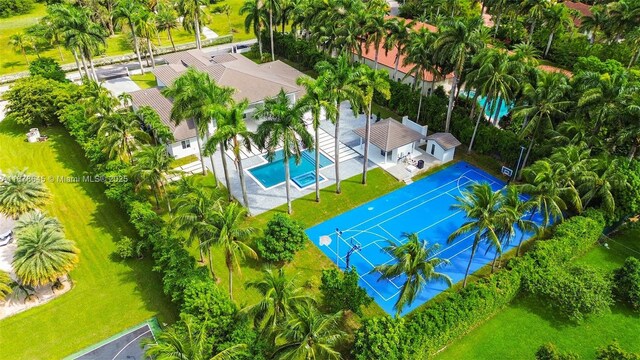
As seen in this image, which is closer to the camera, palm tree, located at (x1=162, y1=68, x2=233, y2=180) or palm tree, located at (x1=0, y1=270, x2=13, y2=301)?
palm tree, located at (x1=0, y1=270, x2=13, y2=301)

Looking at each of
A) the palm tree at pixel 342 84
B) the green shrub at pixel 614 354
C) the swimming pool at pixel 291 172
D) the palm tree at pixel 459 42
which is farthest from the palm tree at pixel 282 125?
the green shrub at pixel 614 354

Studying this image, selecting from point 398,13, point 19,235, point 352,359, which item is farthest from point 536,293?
point 398,13

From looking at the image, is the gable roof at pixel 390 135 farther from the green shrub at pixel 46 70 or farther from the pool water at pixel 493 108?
the green shrub at pixel 46 70

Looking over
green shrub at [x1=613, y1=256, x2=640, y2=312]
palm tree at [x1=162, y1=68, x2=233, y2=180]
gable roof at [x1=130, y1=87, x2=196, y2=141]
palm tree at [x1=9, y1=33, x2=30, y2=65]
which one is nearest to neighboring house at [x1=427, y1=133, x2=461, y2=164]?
green shrub at [x1=613, y1=256, x2=640, y2=312]

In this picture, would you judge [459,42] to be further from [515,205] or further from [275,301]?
[275,301]

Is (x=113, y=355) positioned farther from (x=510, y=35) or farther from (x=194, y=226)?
(x=510, y=35)

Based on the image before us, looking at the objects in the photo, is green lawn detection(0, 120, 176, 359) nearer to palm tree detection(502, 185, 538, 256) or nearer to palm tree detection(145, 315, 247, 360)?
palm tree detection(145, 315, 247, 360)
